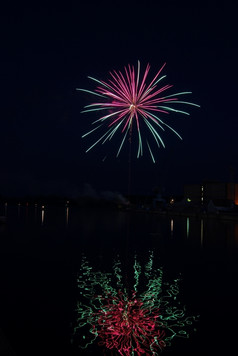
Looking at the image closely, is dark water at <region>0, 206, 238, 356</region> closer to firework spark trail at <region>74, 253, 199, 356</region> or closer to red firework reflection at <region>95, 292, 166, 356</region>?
firework spark trail at <region>74, 253, 199, 356</region>

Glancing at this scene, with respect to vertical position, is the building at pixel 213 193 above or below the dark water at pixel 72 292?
above

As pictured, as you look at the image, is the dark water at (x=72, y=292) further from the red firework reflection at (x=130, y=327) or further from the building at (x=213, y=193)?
the building at (x=213, y=193)

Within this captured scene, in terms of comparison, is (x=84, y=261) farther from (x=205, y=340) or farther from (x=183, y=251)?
(x=205, y=340)

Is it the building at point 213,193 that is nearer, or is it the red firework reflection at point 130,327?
the red firework reflection at point 130,327

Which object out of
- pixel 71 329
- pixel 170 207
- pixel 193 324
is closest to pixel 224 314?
pixel 193 324

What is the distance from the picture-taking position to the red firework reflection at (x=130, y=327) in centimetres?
1197

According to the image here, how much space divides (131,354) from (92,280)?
11.5 meters

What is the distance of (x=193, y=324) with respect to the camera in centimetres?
1450

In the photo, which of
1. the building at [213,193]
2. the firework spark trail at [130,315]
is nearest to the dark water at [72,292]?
the firework spark trail at [130,315]

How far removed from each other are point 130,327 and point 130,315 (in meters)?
1.68

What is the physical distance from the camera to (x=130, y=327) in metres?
13.6

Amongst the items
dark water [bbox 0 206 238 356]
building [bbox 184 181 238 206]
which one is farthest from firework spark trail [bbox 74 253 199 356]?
building [bbox 184 181 238 206]

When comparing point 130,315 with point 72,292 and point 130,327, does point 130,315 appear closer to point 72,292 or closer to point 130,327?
point 130,327

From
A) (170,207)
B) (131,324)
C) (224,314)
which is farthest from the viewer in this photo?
(170,207)
